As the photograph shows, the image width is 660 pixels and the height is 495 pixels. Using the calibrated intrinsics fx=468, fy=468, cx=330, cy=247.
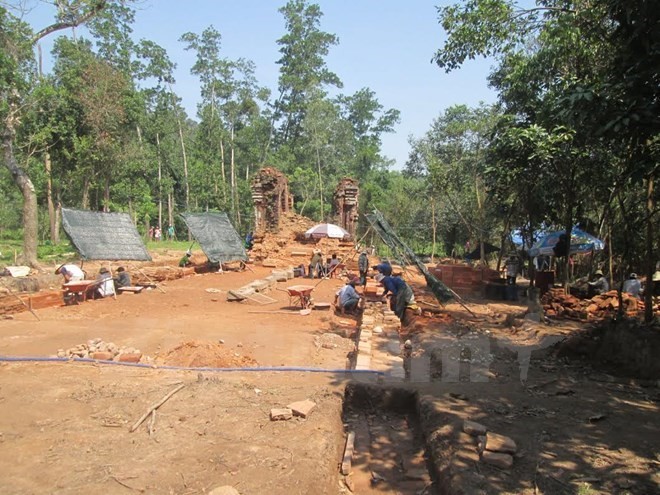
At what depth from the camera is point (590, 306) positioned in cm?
979

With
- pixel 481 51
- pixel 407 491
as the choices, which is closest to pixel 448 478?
pixel 407 491

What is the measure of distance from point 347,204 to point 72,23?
1351 centimetres

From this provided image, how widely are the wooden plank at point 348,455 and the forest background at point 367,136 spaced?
3.79 metres

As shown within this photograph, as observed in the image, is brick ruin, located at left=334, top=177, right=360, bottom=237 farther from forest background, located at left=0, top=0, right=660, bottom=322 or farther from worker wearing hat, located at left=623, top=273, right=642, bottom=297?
worker wearing hat, located at left=623, top=273, right=642, bottom=297

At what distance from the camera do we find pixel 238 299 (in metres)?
12.1

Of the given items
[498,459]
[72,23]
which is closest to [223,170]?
[72,23]

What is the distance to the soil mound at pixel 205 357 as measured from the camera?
6.14 meters

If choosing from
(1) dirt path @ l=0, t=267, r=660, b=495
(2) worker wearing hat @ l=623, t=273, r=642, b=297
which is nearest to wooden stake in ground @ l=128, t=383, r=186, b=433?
(1) dirt path @ l=0, t=267, r=660, b=495

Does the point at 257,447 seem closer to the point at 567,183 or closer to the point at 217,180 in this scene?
the point at 567,183

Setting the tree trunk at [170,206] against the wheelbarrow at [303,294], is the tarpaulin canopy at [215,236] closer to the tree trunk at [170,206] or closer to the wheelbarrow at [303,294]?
the wheelbarrow at [303,294]

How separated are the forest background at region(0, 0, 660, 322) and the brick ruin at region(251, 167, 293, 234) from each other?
7.42m

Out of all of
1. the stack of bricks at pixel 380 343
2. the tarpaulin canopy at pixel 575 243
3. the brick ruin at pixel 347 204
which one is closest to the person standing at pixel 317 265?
the brick ruin at pixel 347 204

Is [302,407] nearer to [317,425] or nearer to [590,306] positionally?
[317,425]

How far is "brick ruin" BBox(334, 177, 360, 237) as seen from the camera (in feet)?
77.4
